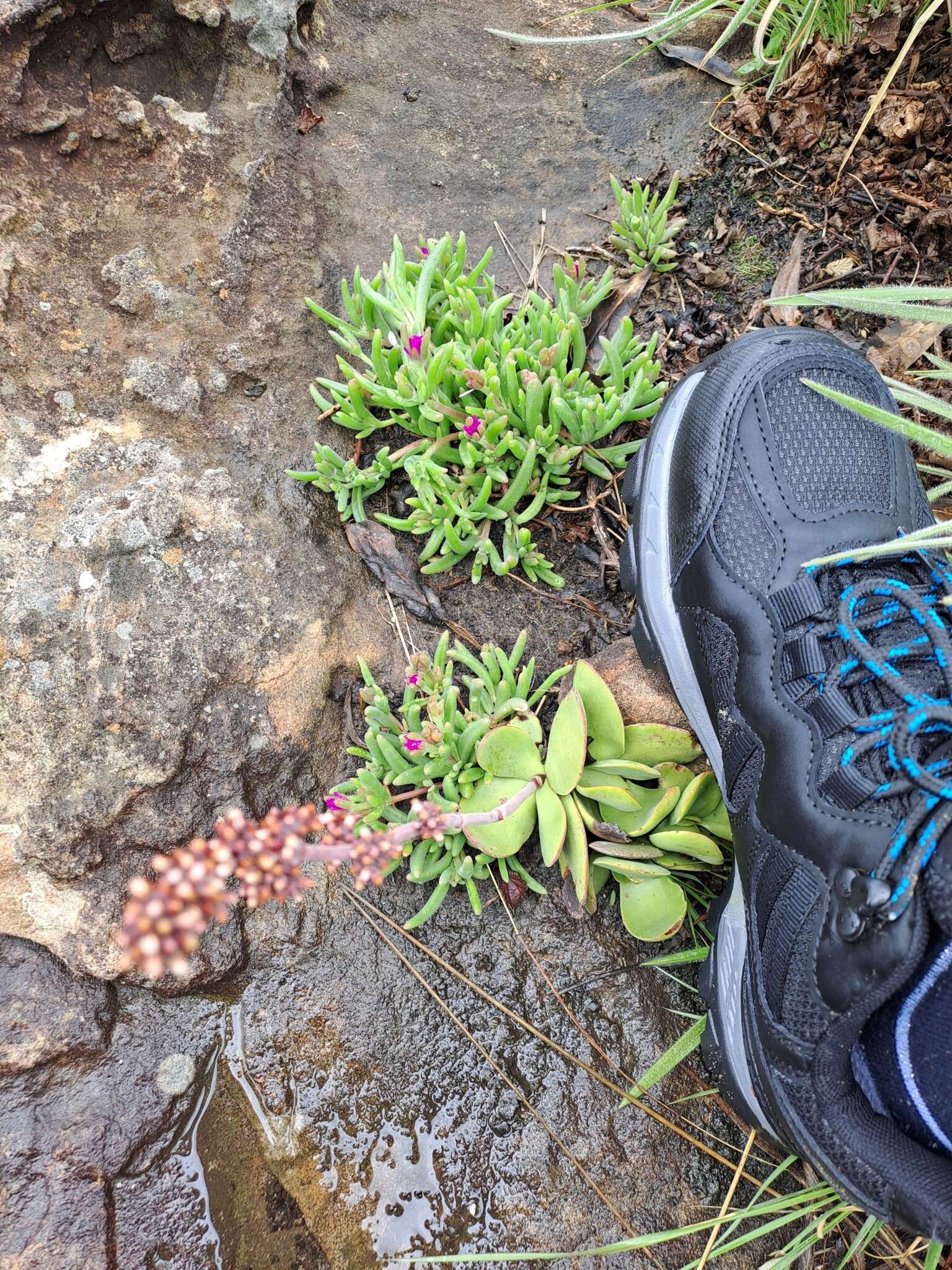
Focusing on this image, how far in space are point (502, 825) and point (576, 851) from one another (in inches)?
8.1

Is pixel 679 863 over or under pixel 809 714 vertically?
under

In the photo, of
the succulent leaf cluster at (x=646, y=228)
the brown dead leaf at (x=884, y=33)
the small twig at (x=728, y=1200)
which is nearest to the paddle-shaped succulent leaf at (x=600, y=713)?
the small twig at (x=728, y=1200)

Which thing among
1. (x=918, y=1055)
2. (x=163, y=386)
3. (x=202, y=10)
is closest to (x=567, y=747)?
(x=918, y=1055)

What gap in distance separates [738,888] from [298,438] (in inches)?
74.1

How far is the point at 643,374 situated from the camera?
250cm

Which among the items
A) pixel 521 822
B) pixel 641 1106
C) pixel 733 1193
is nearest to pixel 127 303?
pixel 521 822

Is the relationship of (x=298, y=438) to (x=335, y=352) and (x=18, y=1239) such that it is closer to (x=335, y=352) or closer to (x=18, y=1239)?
(x=335, y=352)

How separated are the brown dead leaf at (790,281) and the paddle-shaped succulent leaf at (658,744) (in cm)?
150

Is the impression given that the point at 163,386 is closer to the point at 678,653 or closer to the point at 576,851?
the point at 678,653

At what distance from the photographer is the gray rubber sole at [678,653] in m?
2.00

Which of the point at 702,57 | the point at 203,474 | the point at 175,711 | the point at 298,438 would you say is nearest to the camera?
the point at 175,711

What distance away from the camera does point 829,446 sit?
214cm

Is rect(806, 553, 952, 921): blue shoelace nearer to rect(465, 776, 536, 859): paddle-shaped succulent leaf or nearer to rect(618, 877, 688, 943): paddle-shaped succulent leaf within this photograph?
rect(618, 877, 688, 943): paddle-shaped succulent leaf

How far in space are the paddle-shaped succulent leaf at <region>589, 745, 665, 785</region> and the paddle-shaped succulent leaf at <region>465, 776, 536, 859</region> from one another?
208 mm
